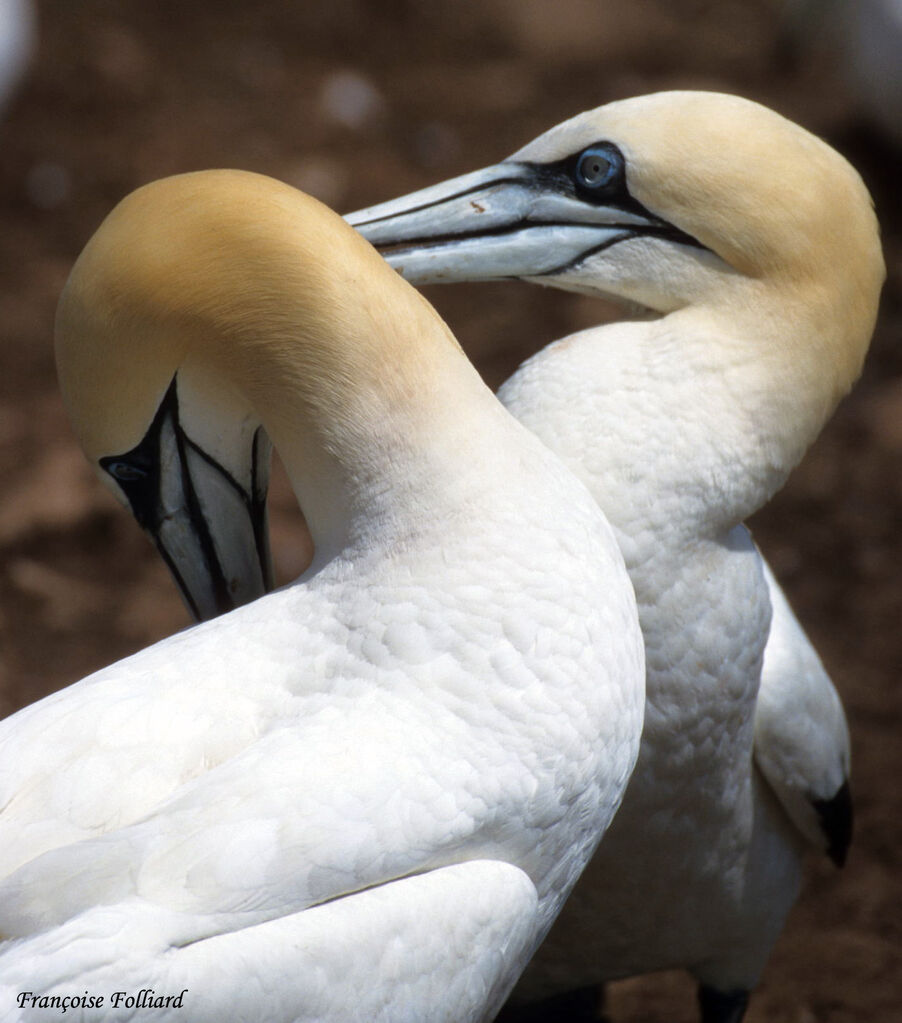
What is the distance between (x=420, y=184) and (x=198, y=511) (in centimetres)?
524

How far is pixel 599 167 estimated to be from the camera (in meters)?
2.69

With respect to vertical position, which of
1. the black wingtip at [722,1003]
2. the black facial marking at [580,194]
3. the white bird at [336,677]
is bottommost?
the black wingtip at [722,1003]

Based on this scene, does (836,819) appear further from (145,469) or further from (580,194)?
(145,469)

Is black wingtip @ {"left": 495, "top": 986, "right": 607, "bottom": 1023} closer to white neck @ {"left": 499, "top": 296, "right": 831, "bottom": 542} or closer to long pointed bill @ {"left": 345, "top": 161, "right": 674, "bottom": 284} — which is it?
white neck @ {"left": 499, "top": 296, "right": 831, "bottom": 542}

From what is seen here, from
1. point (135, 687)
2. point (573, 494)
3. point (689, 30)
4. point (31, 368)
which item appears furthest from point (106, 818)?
point (689, 30)

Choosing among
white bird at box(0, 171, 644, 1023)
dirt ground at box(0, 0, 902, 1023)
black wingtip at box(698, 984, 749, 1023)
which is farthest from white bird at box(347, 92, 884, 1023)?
dirt ground at box(0, 0, 902, 1023)

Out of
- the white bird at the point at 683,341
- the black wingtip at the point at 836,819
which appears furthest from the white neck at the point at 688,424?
Result: the black wingtip at the point at 836,819

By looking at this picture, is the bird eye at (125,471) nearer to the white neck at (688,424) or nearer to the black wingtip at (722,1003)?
the white neck at (688,424)

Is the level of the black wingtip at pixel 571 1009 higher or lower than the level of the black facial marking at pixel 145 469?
lower

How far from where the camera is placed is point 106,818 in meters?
2.22

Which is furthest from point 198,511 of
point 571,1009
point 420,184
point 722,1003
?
point 420,184

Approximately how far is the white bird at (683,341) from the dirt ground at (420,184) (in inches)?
66.7

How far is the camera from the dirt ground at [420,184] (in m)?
4.63

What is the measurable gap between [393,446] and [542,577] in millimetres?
323
